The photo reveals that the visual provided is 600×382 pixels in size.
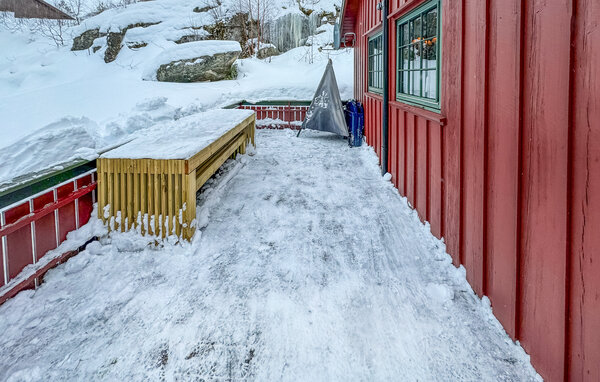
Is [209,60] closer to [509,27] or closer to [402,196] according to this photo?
[402,196]

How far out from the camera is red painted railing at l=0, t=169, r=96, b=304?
2.11 m

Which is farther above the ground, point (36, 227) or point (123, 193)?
point (123, 193)

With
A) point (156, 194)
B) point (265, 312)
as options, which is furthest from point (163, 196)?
point (265, 312)

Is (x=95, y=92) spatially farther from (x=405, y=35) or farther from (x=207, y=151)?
(x=405, y=35)

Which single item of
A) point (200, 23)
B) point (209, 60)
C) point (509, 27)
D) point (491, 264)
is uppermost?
point (200, 23)

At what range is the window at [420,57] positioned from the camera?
10.7 feet

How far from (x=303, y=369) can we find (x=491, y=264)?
108 centimetres

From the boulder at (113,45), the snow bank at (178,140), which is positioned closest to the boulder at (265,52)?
the boulder at (113,45)

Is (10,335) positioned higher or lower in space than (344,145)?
lower

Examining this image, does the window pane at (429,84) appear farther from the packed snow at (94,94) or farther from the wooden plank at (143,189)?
the packed snow at (94,94)

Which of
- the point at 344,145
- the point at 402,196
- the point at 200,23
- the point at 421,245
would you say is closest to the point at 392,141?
the point at 402,196

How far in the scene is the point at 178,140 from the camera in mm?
3635

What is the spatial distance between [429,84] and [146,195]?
247 centimetres

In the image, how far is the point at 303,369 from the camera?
5.55 feet
